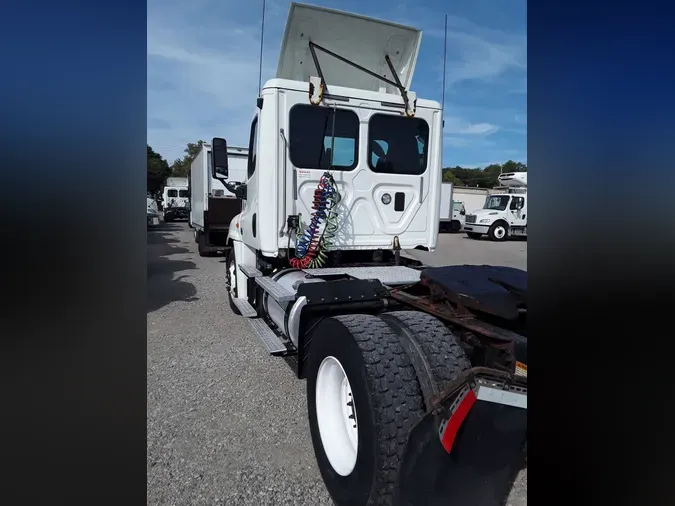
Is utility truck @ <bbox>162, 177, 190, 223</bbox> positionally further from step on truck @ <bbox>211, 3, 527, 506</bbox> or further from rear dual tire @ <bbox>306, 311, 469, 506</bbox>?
rear dual tire @ <bbox>306, 311, 469, 506</bbox>

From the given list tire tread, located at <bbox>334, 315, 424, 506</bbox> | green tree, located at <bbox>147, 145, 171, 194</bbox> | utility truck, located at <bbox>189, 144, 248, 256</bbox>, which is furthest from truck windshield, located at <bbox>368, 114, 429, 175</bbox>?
utility truck, located at <bbox>189, 144, 248, 256</bbox>

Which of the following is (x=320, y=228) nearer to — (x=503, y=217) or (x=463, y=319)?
(x=463, y=319)

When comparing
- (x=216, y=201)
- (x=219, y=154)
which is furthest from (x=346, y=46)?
(x=216, y=201)

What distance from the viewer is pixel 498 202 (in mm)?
21016

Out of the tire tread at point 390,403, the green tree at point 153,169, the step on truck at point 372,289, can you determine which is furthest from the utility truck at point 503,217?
the tire tread at point 390,403

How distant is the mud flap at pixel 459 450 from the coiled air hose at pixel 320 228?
2.40 m

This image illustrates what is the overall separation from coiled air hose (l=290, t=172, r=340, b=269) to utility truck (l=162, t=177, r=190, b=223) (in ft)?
85.6

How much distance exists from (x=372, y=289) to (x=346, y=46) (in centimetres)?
270

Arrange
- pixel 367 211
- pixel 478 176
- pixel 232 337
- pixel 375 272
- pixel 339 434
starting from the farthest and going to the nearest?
pixel 478 176, pixel 232 337, pixel 367 211, pixel 375 272, pixel 339 434

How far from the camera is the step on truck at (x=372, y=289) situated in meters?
1.86

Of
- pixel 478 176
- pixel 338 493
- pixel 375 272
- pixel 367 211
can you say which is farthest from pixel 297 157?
pixel 478 176
